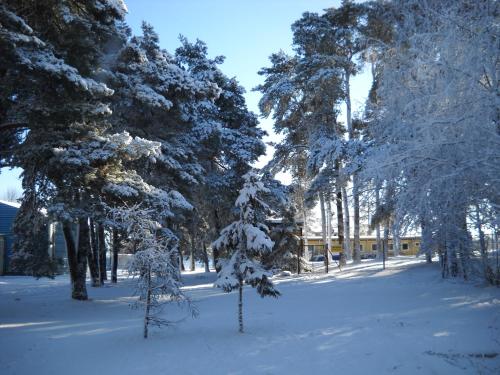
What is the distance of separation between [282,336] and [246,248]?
2.30 meters

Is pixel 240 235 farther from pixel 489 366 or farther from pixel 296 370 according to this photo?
pixel 489 366

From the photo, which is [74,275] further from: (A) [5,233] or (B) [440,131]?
(A) [5,233]

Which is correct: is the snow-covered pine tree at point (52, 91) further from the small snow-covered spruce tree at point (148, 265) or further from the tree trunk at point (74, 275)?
the tree trunk at point (74, 275)

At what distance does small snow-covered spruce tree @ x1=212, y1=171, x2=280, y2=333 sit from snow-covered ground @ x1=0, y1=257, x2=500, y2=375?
1.16 m

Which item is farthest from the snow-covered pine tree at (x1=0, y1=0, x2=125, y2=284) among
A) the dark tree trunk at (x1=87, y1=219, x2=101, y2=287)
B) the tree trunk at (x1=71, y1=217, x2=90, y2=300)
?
the dark tree trunk at (x1=87, y1=219, x2=101, y2=287)

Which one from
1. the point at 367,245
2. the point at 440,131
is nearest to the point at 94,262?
the point at 440,131

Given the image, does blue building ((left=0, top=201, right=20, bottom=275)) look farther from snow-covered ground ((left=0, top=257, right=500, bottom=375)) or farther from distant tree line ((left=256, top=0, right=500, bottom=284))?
distant tree line ((left=256, top=0, right=500, bottom=284))

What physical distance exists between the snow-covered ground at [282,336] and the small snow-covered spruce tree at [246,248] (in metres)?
1.16

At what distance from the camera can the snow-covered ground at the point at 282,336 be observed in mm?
7641

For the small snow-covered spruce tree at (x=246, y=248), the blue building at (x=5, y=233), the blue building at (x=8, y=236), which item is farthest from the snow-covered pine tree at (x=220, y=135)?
the blue building at (x=5, y=233)

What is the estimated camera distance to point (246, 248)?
10.6 meters

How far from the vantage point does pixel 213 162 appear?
82.2 feet

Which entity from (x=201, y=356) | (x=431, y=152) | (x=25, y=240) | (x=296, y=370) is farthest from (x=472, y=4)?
(x=25, y=240)

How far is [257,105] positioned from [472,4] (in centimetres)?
1774
